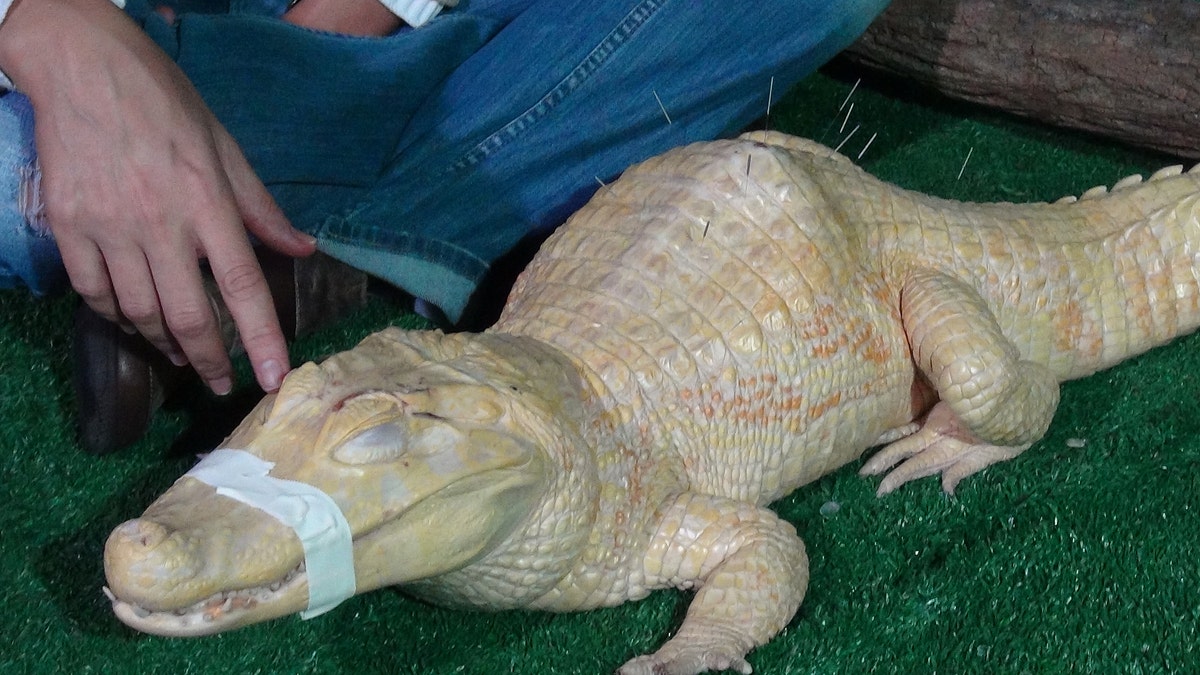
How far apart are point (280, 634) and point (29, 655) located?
1.22 feet

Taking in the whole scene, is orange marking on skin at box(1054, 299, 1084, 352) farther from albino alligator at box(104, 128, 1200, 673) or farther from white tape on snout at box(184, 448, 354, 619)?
white tape on snout at box(184, 448, 354, 619)

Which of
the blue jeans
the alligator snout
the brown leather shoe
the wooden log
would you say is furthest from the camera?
the wooden log

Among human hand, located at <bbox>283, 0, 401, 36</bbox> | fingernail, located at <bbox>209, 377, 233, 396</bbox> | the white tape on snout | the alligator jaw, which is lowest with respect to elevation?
fingernail, located at <bbox>209, 377, 233, 396</bbox>

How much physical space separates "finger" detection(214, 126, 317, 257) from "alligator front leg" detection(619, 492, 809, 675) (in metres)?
0.68

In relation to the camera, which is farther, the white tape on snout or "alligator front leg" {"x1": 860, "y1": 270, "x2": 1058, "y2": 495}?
"alligator front leg" {"x1": 860, "y1": 270, "x2": 1058, "y2": 495}

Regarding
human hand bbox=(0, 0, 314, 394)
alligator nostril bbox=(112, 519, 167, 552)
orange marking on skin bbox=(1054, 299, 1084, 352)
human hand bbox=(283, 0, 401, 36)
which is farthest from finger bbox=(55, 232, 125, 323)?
orange marking on skin bbox=(1054, 299, 1084, 352)

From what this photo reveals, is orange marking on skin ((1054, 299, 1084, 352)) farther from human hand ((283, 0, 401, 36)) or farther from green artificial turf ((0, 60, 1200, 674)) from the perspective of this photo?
human hand ((283, 0, 401, 36))

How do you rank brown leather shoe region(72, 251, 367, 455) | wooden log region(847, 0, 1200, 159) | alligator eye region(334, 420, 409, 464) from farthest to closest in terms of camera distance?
wooden log region(847, 0, 1200, 159) < brown leather shoe region(72, 251, 367, 455) < alligator eye region(334, 420, 409, 464)

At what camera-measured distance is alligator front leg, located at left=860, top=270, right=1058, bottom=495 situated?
6.43 feet

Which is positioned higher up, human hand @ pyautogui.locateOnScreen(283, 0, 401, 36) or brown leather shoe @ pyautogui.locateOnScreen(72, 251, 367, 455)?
human hand @ pyautogui.locateOnScreen(283, 0, 401, 36)

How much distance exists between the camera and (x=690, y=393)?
185 cm

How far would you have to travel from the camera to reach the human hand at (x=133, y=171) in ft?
5.04

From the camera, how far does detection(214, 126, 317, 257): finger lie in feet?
5.35

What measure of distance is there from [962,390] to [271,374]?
1.08 meters
